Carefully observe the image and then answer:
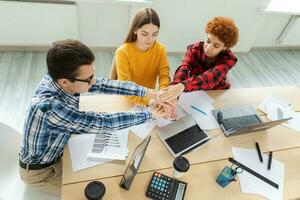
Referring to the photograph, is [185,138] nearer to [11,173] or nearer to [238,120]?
[238,120]

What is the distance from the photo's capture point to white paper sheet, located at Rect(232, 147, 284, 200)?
4.32 feet

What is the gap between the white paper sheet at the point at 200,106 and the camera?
162 cm

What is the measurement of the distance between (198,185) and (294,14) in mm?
3155

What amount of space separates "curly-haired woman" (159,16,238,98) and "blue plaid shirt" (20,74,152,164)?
459mm

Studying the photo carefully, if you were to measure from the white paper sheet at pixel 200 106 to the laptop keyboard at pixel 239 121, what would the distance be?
0.06 m

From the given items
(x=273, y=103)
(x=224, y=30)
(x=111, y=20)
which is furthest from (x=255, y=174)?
(x=111, y=20)

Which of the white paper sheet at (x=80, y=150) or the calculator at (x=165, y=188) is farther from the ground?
the calculator at (x=165, y=188)

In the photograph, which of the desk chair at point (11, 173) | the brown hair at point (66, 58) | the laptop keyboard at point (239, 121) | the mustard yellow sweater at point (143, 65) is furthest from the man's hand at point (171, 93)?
the desk chair at point (11, 173)

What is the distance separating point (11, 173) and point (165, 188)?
0.84 meters

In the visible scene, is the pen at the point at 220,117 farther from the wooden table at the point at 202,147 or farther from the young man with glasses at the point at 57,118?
the young man with glasses at the point at 57,118

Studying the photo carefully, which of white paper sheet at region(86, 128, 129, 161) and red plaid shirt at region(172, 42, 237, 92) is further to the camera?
red plaid shirt at region(172, 42, 237, 92)

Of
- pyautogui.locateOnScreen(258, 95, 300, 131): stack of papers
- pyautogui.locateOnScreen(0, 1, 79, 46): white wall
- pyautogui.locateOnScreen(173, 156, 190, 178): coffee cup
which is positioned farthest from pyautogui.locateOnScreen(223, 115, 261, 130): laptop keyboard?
pyautogui.locateOnScreen(0, 1, 79, 46): white wall

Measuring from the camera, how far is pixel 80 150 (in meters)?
1.34

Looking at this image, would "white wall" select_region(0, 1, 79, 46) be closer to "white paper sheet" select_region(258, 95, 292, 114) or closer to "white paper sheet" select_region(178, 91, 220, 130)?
"white paper sheet" select_region(178, 91, 220, 130)
